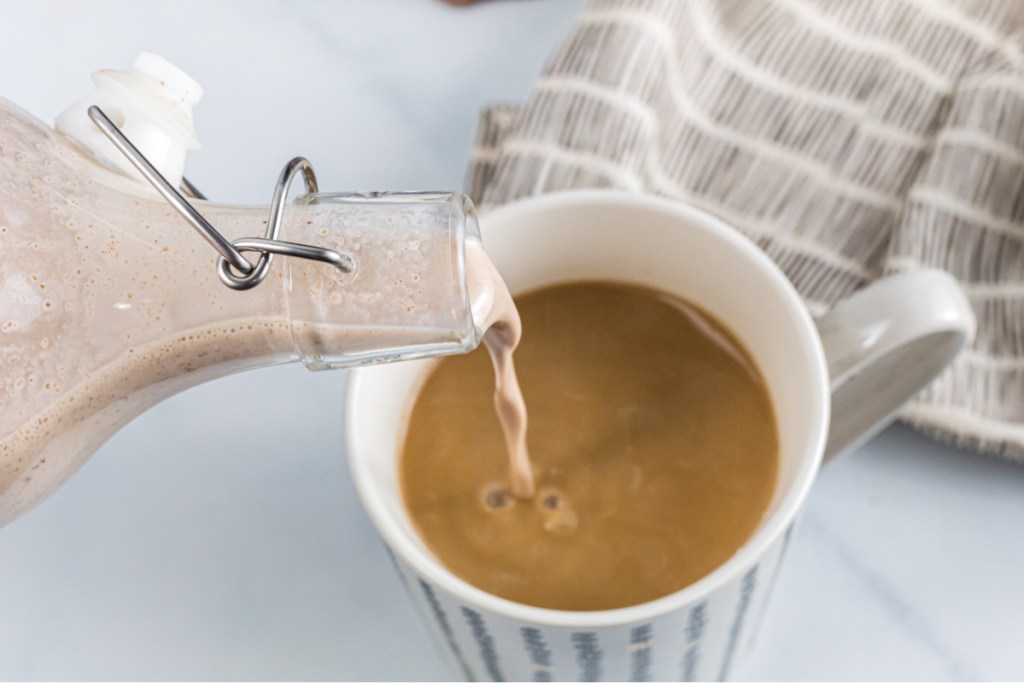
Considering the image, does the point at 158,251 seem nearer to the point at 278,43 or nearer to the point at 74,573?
the point at 74,573

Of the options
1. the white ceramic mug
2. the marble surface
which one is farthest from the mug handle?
the marble surface

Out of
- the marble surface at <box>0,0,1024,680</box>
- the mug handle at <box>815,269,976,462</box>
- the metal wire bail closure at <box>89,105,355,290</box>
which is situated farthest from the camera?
the marble surface at <box>0,0,1024,680</box>

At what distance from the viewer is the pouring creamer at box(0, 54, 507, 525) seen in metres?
0.33

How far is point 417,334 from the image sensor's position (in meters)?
0.34

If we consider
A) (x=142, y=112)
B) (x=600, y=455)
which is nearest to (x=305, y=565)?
(x=600, y=455)

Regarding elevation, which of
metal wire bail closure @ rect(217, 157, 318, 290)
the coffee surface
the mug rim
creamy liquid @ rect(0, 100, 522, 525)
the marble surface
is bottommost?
the marble surface

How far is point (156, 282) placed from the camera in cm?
36

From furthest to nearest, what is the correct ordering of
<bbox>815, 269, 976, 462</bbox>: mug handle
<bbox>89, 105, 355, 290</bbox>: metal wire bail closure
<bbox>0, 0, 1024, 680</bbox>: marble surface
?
<bbox>0, 0, 1024, 680</bbox>: marble surface < <bbox>815, 269, 976, 462</bbox>: mug handle < <bbox>89, 105, 355, 290</bbox>: metal wire bail closure

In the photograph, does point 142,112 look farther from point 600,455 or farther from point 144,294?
point 600,455

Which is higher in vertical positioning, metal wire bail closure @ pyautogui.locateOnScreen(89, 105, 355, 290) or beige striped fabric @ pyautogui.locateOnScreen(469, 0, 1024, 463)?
metal wire bail closure @ pyautogui.locateOnScreen(89, 105, 355, 290)

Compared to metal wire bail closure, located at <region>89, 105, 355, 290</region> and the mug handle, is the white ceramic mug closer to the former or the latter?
the mug handle

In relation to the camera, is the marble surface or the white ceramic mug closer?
the white ceramic mug

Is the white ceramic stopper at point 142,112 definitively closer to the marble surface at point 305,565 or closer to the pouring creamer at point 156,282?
the pouring creamer at point 156,282

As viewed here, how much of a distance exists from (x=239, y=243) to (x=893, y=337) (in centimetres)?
28
